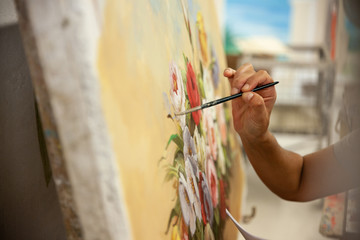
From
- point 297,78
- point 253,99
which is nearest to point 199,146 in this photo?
point 253,99

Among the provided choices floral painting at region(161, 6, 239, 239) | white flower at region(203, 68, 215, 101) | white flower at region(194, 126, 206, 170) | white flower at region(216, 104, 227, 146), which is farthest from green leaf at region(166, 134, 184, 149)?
white flower at region(216, 104, 227, 146)

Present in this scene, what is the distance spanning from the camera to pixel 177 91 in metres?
0.64

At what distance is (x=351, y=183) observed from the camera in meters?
0.91

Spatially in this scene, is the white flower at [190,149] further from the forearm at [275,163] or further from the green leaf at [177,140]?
the forearm at [275,163]

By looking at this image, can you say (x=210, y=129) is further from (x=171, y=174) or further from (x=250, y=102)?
(x=171, y=174)

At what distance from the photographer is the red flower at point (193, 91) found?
2.42 feet

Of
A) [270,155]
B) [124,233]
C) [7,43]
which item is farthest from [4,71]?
[270,155]

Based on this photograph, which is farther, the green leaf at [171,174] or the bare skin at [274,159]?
the bare skin at [274,159]

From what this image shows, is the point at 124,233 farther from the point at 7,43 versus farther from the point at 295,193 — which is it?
the point at 295,193

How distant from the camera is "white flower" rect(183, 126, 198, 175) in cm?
65

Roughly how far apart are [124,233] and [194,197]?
11.9 inches

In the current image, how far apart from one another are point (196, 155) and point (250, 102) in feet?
0.47

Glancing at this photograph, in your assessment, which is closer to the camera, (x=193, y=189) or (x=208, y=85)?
(x=193, y=189)

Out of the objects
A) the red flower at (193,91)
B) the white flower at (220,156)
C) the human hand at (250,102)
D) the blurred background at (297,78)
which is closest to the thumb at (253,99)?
the human hand at (250,102)
